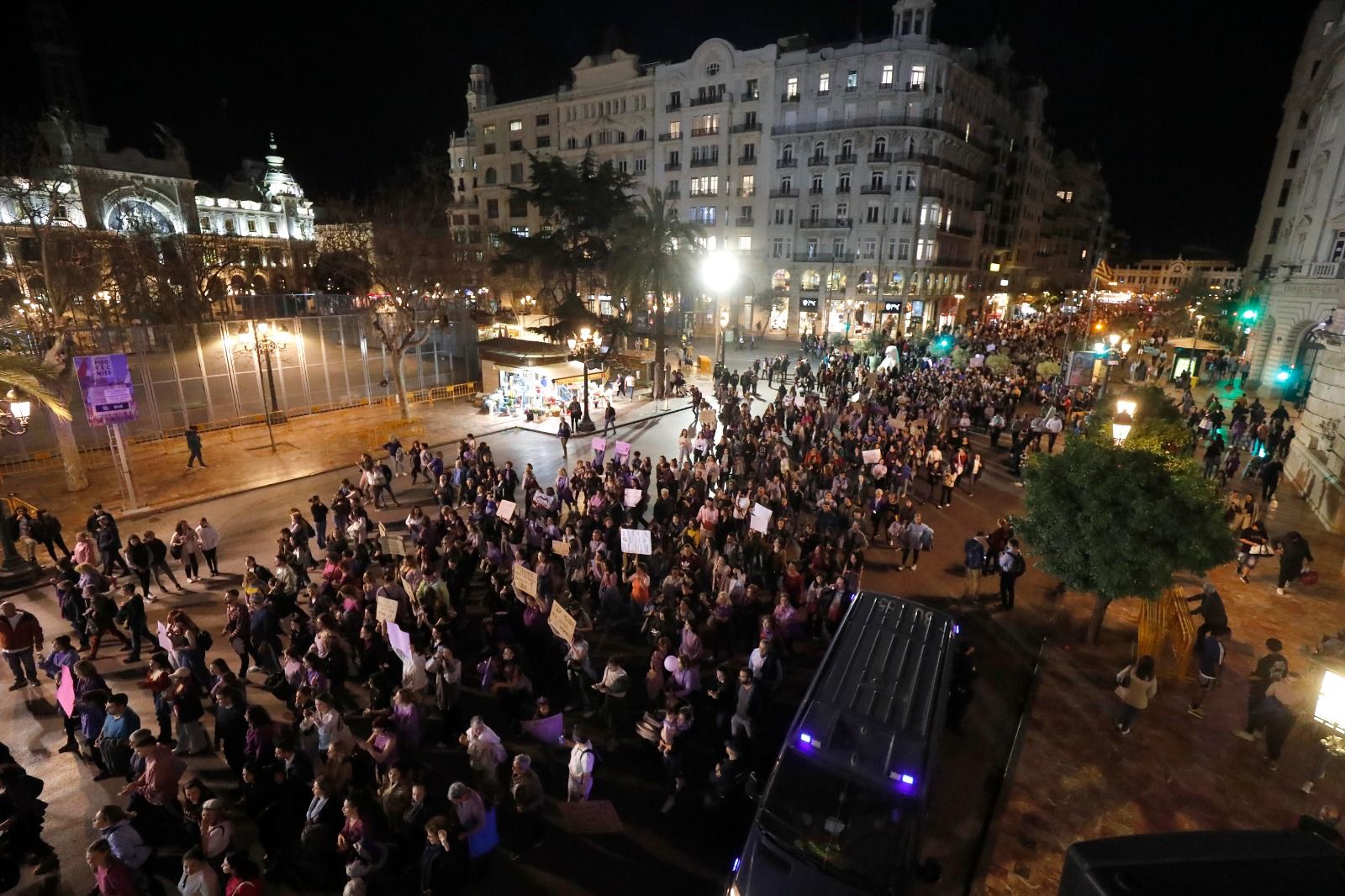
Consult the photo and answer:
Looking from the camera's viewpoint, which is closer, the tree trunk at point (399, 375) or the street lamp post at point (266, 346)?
the street lamp post at point (266, 346)

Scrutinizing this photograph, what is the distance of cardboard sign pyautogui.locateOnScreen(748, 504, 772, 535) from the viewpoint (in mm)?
13237

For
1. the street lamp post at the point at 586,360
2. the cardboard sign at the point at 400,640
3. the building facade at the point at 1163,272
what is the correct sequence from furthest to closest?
the building facade at the point at 1163,272 → the street lamp post at the point at 586,360 → the cardboard sign at the point at 400,640

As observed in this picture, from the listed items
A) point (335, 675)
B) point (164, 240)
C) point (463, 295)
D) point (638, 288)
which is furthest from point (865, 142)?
point (335, 675)

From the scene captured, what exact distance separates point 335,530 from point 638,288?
73.6ft

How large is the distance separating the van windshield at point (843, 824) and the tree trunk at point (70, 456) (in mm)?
21555

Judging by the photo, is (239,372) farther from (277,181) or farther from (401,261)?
(277,181)

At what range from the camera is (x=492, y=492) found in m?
15.4

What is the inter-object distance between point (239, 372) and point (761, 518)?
23731 mm

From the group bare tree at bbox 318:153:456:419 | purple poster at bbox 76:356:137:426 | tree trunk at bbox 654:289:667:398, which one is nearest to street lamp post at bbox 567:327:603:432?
tree trunk at bbox 654:289:667:398

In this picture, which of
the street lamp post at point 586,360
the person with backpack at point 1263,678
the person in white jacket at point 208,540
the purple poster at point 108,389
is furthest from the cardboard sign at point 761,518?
the purple poster at point 108,389

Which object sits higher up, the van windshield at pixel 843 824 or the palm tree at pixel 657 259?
the palm tree at pixel 657 259

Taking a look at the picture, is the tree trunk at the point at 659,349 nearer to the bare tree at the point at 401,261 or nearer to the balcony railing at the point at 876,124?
the bare tree at the point at 401,261

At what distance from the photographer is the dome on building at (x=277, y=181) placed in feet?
300

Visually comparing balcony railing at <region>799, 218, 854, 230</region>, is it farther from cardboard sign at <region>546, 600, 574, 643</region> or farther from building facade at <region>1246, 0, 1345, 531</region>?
cardboard sign at <region>546, 600, 574, 643</region>
